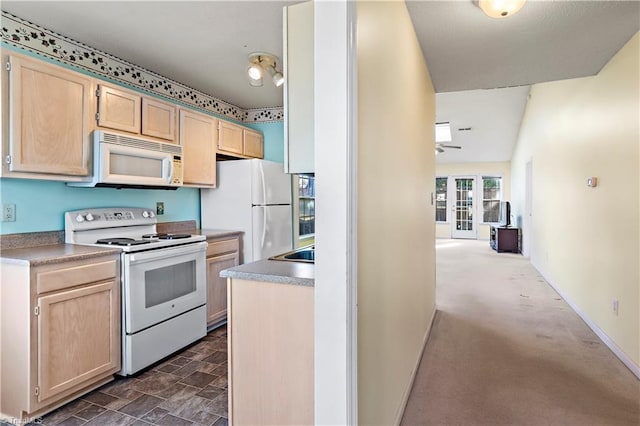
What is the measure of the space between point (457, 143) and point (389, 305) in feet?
25.6

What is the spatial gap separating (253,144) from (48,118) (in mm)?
2271

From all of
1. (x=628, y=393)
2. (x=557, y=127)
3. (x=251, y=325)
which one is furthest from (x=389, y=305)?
(x=557, y=127)

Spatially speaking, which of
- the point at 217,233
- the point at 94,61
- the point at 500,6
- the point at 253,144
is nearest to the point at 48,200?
the point at 94,61

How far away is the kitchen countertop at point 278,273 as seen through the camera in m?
1.50

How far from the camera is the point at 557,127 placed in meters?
4.50

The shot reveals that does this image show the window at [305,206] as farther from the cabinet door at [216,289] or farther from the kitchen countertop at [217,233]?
the cabinet door at [216,289]

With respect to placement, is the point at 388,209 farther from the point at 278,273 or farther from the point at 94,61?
the point at 94,61

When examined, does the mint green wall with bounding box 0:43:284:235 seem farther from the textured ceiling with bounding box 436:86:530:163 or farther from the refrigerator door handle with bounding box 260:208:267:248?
the textured ceiling with bounding box 436:86:530:163

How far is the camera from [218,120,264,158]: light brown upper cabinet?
3.83 metres

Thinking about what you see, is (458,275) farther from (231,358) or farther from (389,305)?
(231,358)

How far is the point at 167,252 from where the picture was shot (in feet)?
8.82

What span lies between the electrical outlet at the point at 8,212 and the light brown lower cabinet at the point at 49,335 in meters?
0.44

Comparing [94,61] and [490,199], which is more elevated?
[94,61]

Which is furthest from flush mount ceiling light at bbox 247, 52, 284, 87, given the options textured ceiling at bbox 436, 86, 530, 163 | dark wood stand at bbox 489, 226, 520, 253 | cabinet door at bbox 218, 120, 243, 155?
dark wood stand at bbox 489, 226, 520, 253
